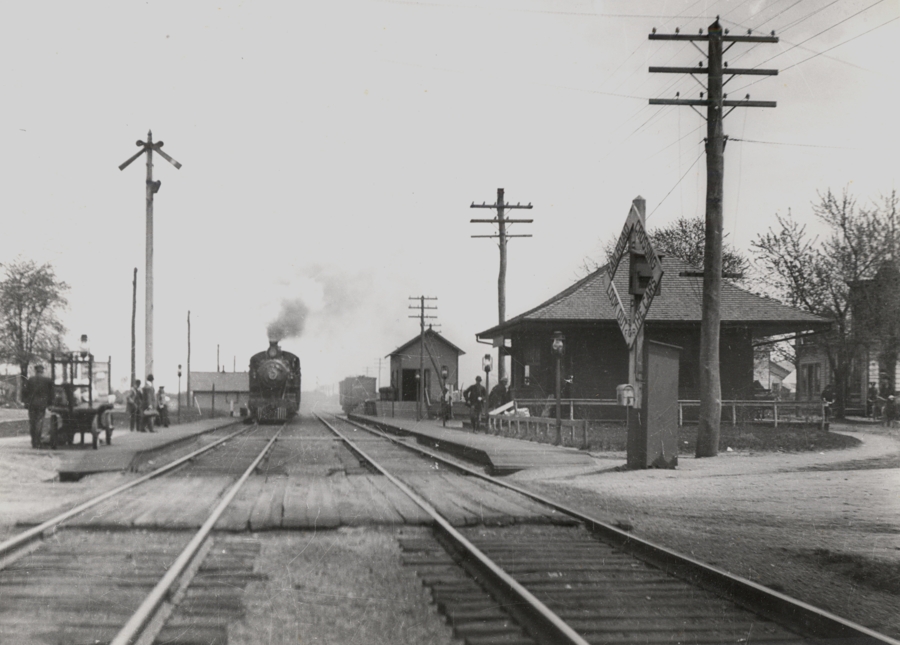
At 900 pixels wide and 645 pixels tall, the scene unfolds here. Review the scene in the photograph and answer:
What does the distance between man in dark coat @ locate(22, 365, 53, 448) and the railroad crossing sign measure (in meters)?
10.7

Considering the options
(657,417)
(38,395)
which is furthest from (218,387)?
(657,417)

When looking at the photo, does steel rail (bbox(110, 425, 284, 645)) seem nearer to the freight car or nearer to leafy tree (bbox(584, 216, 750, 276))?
leafy tree (bbox(584, 216, 750, 276))

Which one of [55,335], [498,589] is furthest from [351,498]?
[55,335]

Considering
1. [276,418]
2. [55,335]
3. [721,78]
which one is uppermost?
[721,78]

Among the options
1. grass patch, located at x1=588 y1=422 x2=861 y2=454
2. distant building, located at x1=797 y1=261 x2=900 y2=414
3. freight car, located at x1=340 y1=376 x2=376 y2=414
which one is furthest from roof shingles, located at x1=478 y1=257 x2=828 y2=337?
freight car, located at x1=340 y1=376 x2=376 y2=414

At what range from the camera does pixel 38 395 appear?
1681 centimetres

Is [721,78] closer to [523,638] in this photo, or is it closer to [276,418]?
[523,638]

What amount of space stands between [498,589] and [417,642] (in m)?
1.26

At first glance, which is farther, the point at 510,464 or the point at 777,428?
the point at 777,428

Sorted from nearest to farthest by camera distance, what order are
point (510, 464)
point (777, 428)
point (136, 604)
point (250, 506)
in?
point (136, 604), point (250, 506), point (510, 464), point (777, 428)

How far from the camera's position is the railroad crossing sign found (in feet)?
40.1

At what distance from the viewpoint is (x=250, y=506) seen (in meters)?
9.76

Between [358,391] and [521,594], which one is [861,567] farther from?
[358,391]

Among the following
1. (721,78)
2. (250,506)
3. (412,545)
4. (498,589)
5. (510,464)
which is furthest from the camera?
(721,78)
